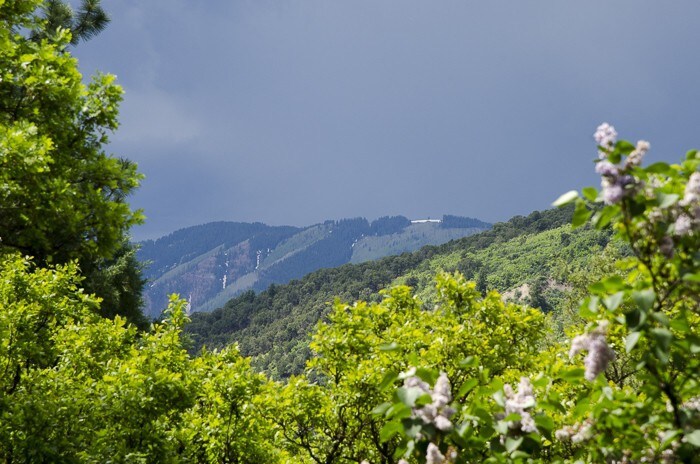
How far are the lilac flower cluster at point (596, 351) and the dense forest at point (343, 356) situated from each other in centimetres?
1

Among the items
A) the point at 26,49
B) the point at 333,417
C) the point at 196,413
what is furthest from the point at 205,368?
the point at 26,49

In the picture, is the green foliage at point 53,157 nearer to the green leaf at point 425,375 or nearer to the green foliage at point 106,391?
the green foliage at point 106,391

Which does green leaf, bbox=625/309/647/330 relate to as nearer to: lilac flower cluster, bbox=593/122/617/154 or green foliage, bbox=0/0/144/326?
lilac flower cluster, bbox=593/122/617/154

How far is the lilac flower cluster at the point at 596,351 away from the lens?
2963 mm

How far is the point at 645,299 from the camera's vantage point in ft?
8.82

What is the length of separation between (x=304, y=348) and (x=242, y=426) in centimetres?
16834

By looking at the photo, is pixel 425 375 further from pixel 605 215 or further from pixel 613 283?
pixel 605 215

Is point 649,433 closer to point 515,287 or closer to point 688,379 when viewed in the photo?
point 688,379

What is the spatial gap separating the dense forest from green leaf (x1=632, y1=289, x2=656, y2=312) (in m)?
0.01

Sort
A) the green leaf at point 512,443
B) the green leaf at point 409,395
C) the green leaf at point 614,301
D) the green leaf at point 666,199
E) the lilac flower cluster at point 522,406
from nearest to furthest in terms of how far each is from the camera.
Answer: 1. the green leaf at point 614,301
2. the green leaf at point 666,199
3. the green leaf at point 409,395
4. the green leaf at point 512,443
5. the lilac flower cluster at point 522,406

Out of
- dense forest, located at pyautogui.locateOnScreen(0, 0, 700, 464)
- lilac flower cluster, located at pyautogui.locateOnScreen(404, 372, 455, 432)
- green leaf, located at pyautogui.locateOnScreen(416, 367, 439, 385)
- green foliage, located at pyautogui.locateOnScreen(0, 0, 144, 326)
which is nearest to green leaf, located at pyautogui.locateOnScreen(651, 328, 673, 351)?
dense forest, located at pyautogui.locateOnScreen(0, 0, 700, 464)

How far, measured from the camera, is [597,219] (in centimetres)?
295

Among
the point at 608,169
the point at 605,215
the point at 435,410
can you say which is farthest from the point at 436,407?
the point at 608,169

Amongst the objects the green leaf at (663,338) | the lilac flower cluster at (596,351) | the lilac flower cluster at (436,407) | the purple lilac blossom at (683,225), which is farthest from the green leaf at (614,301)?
the lilac flower cluster at (436,407)
